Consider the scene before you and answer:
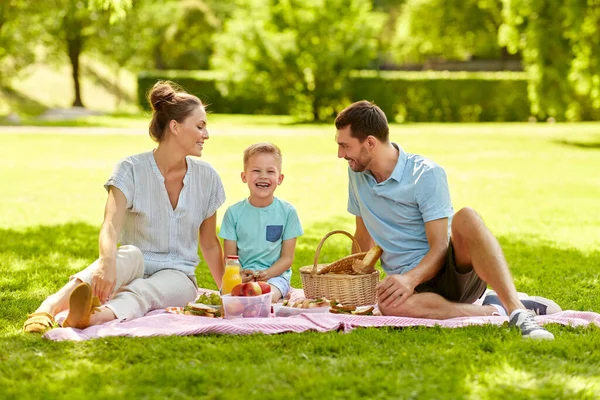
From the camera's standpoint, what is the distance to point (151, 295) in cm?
526

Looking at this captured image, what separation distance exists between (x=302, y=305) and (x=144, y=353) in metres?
1.31

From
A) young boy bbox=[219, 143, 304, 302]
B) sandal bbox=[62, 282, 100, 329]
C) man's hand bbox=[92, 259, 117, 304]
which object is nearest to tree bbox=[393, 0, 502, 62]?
young boy bbox=[219, 143, 304, 302]

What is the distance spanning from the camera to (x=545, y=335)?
4535mm

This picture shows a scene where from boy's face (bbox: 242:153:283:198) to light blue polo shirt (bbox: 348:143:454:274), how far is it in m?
0.54

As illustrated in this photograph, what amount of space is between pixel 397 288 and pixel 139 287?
151 cm

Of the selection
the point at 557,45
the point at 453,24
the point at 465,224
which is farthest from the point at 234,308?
the point at 453,24

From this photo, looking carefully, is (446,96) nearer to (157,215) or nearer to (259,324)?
(157,215)

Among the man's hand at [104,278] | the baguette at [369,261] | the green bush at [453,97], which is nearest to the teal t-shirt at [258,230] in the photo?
the baguette at [369,261]

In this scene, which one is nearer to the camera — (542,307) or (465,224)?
(465,224)

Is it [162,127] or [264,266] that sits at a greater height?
[162,127]

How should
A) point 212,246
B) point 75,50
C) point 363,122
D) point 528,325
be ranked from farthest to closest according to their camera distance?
point 75,50 < point 212,246 < point 363,122 < point 528,325

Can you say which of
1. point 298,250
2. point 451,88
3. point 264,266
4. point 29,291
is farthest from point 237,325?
point 451,88

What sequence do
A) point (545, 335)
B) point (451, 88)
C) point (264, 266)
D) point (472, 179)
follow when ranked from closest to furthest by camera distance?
point (545, 335) < point (264, 266) < point (472, 179) < point (451, 88)

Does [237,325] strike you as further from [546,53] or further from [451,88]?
[451,88]
